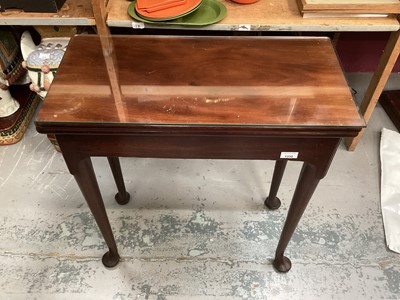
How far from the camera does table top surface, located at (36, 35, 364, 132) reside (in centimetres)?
76

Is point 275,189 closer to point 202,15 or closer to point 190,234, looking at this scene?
point 190,234

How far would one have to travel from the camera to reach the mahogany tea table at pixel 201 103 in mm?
758

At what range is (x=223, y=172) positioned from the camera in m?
1.56

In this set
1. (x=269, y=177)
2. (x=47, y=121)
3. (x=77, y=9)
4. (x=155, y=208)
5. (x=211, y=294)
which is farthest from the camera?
(x=269, y=177)

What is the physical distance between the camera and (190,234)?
1349 millimetres

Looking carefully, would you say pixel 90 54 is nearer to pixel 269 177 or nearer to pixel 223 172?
pixel 223 172

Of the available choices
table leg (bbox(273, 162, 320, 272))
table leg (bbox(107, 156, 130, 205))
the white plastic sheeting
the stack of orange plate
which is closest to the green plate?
the stack of orange plate

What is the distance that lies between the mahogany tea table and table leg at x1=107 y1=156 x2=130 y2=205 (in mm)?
310

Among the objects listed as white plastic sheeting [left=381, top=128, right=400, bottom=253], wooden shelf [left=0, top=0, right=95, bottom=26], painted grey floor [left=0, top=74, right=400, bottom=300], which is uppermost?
wooden shelf [left=0, top=0, right=95, bottom=26]

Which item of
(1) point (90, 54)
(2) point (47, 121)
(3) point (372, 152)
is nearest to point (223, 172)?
(3) point (372, 152)

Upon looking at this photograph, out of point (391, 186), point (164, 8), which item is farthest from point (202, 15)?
point (391, 186)

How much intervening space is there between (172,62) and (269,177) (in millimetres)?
799

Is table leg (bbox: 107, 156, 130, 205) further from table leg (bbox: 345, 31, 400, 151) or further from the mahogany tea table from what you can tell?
table leg (bbox: 345, 31, 400, 151)

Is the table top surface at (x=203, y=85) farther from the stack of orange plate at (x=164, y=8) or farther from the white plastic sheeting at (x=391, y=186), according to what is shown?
the white plastic sheeting at (x=391, y=186)
